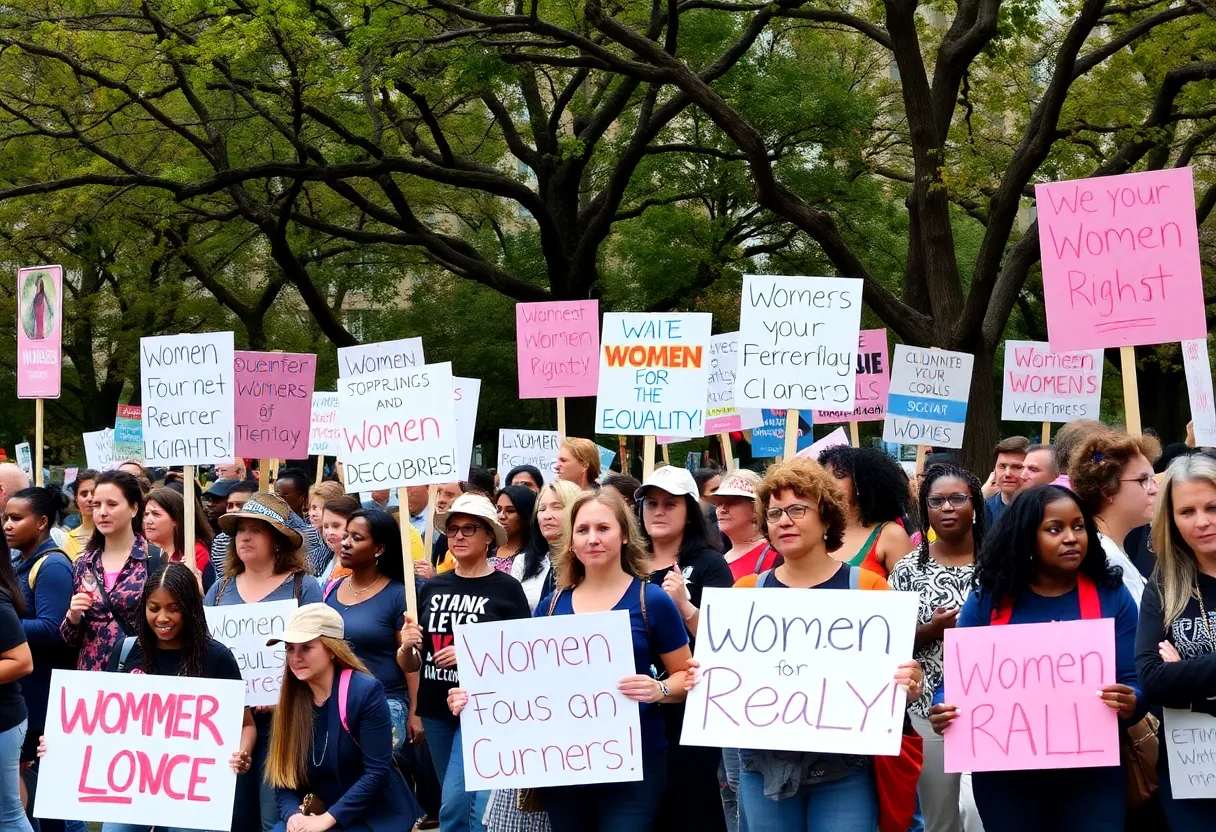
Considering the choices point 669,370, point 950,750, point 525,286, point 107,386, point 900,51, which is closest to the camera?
point 950,750

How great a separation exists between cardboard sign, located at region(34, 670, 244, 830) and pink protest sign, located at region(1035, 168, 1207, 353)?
157 inches

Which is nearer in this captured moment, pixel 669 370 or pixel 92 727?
pixel 92 727

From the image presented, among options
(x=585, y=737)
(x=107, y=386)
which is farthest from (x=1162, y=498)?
(x=107, y=386)

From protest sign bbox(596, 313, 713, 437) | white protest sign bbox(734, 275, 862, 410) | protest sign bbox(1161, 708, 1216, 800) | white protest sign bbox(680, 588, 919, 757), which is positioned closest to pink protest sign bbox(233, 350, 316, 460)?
protest sign bbox(596, 313, 713, 437)

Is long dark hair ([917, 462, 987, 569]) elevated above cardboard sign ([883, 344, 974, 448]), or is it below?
below

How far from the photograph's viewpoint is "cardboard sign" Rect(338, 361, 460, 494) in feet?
22.5

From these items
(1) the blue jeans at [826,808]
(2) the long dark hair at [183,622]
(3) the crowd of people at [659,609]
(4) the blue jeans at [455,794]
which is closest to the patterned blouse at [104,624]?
(3) the crowd of people at [659,609]

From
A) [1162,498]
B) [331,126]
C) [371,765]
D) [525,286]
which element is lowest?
[371,765]

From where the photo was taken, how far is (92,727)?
18.7 ft

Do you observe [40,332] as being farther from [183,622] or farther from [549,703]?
[549,703]

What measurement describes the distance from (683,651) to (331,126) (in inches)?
585

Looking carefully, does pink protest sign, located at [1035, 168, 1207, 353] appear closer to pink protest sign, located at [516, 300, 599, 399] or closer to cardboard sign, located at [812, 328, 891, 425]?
pink protest sign, located at [516, 300, 599, 399]

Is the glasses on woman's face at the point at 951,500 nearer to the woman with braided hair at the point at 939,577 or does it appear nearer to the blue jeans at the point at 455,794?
the woman with braided hair at the point at 939,577

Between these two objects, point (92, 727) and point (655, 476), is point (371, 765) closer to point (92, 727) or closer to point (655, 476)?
point (92, 727)
